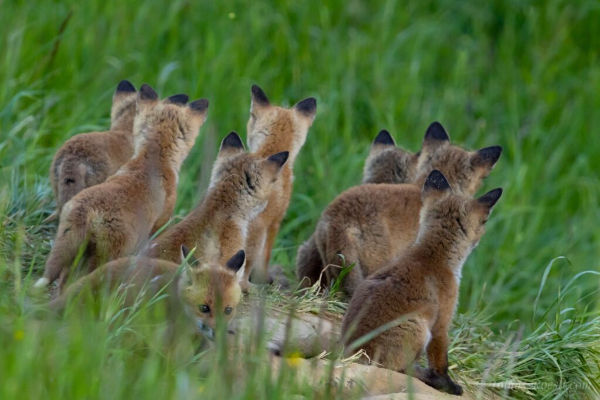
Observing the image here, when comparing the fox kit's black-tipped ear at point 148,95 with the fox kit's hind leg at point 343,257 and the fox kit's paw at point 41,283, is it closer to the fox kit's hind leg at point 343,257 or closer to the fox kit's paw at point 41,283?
the fox kit's hind leg at point 343,257

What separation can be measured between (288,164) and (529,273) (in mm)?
3937

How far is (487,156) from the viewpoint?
27.2 feet

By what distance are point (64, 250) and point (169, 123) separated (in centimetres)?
148

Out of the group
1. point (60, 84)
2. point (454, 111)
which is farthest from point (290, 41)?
point (60, 84)

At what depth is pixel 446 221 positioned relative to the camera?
6.89 meters

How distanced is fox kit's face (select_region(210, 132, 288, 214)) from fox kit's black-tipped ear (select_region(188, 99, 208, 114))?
612 millimetres

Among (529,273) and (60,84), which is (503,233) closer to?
Answer: (529,273)

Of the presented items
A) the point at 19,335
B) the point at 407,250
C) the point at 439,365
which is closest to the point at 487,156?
the point at 407,250

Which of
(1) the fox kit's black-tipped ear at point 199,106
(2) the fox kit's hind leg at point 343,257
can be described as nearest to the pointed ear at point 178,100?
(1) the fox kit's black-tipped ear at point 199,106

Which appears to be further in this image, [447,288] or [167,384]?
[447,288]

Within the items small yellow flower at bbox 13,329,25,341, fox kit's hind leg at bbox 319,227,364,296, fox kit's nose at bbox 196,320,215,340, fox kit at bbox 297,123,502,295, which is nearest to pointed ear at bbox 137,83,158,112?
fox kit at bbox 297,123,502,295

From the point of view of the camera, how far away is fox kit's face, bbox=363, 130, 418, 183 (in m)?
9.02

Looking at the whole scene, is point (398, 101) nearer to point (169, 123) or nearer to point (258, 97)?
point (258, 97)

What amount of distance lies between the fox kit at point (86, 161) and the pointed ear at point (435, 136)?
235 centimetres
